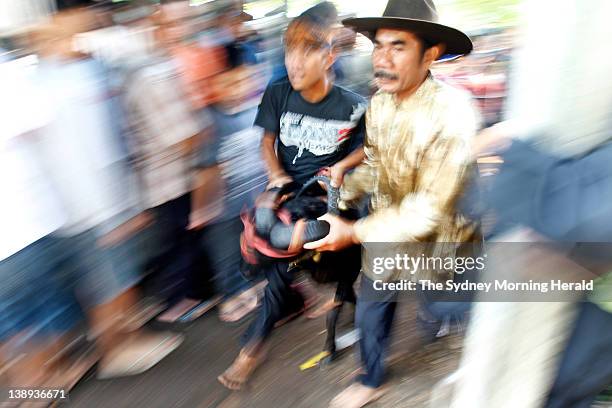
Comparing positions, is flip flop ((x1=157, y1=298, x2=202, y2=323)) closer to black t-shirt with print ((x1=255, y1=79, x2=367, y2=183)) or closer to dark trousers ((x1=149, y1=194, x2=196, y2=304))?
dark trousers ((x1=149, y1=194, x2=196, y2=304))

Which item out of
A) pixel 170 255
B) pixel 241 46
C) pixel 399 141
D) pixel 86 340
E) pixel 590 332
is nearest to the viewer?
pixel 590 332

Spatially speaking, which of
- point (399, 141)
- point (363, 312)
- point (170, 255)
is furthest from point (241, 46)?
point (363, 312)

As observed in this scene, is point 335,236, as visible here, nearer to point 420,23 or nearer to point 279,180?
point 279,180

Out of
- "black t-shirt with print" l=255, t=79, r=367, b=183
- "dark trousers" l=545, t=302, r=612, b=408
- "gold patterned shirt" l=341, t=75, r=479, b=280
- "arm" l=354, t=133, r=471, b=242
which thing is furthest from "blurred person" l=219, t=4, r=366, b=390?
"dark trousers" l=545, t=302, r=612, b=408

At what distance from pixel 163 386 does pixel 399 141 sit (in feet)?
4.81

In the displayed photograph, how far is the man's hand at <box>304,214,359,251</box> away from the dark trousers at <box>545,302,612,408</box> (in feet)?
2.89

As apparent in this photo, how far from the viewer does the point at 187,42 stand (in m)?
2.40

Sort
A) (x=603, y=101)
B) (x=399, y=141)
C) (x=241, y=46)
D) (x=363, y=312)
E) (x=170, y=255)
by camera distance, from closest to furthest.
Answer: (x=603, y=101)
(x=399, y=141)
(x=363, y=312)
(x=170, y=255)
(x=241, y=46)

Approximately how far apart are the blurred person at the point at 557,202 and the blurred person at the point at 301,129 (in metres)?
1.02

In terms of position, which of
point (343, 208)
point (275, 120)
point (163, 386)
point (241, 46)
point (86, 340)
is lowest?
point (163, 386)

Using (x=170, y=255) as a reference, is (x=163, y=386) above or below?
below

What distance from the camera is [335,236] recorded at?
6.26ft

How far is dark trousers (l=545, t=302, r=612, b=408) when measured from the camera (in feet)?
3.70

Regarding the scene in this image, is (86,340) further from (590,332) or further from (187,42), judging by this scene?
(590,332)
